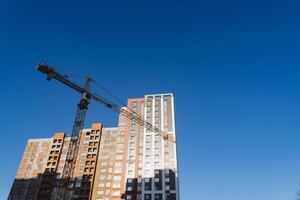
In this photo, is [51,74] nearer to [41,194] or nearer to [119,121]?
[119,121]

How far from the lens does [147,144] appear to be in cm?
9694

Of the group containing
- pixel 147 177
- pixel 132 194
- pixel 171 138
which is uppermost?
pixel 171 138

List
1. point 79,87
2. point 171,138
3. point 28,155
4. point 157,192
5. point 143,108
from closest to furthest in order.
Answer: point 79,87
point 157,192
point 171,138
point 143,108
point 28,155

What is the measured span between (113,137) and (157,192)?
1308 inches

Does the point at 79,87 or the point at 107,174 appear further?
the point at 107,174

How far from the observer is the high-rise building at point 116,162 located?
3465 inches

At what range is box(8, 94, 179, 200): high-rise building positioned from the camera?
8800cm

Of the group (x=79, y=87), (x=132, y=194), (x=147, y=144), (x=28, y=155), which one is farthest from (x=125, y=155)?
(x=28, y=155)

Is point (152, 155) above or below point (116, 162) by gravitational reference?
above

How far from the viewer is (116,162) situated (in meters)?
97.8

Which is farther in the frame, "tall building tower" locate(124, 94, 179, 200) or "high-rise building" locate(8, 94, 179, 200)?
"high-rise building" locate(8, 94, 179, 200)

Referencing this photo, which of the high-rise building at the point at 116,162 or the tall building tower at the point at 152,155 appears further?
the high-rise building at the point at 116,162

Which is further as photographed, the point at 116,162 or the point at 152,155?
the point at 116,162

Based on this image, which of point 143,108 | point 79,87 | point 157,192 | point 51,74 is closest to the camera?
point 51,74
